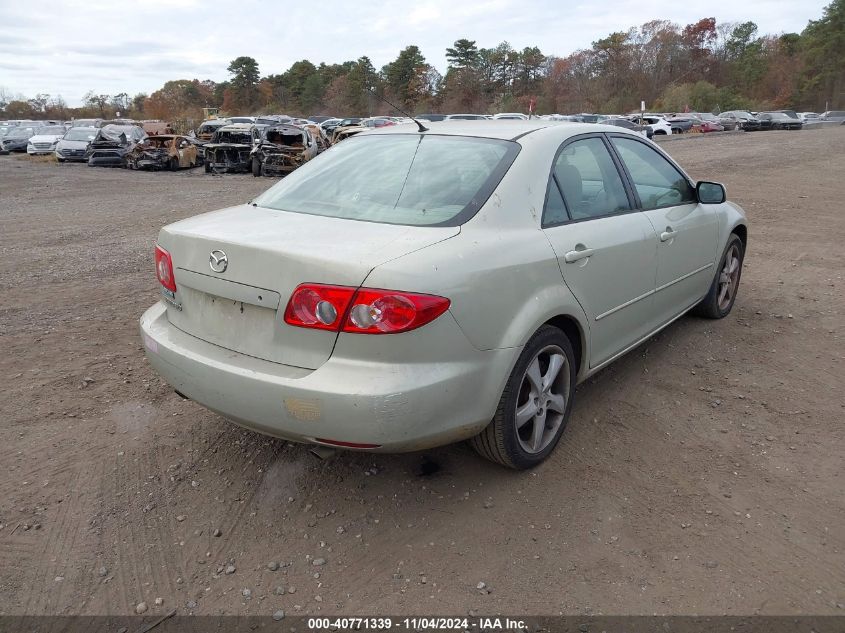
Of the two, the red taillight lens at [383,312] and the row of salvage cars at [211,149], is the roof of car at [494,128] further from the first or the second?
the row of salvage cars at [211,149]

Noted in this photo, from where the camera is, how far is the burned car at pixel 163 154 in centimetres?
2323

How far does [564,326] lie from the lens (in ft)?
10.9

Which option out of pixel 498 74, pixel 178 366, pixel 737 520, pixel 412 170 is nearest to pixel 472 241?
pixel 412 170

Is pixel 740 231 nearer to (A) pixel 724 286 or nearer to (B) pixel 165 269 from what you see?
(A) pixel 724 286

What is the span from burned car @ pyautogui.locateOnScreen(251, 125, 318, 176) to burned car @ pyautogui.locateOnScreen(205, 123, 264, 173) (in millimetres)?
618

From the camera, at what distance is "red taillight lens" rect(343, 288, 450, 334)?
245cm

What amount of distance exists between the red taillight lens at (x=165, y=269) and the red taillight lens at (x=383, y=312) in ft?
3.58

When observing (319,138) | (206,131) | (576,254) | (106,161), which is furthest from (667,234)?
(206,131)

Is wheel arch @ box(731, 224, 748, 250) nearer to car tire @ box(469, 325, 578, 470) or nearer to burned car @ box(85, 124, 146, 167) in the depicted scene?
car tire @ box(469, 325, 578, 470)

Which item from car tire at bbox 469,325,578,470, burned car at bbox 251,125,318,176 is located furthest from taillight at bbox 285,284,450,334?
burned car at bbox 251,125,318,176

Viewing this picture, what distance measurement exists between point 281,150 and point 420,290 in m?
18.9

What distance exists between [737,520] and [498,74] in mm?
96034

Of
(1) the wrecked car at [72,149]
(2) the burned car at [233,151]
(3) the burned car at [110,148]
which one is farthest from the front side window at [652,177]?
(1) the wrecked car at [72,149]

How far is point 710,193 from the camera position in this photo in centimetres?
459
